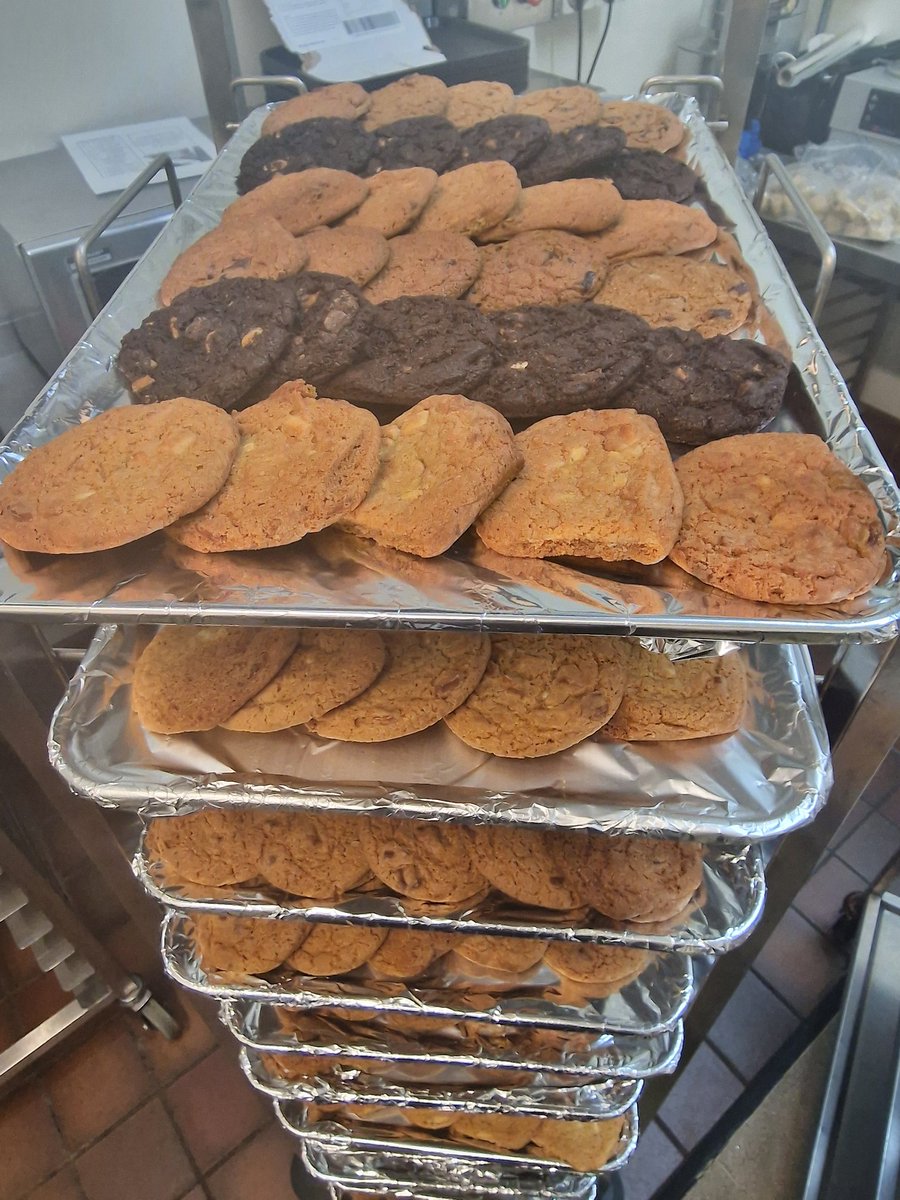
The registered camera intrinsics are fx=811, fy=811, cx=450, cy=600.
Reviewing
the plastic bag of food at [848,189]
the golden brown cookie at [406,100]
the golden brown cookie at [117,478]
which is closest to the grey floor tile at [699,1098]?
the golden brown cookie at [117,478]

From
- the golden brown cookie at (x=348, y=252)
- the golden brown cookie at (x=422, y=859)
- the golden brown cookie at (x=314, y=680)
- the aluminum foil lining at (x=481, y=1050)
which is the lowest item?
the aluminum foil lining at (x=481, y=1050)

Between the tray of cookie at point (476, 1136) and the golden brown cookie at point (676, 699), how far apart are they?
2.45 feet

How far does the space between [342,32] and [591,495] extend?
5.14 feet

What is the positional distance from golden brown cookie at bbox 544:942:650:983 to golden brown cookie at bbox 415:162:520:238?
3.24 feet

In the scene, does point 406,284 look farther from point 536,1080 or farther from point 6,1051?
point 6,1051

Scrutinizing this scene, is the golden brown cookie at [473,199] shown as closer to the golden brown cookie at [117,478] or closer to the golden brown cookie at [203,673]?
the golden brown cookie at [117,478]

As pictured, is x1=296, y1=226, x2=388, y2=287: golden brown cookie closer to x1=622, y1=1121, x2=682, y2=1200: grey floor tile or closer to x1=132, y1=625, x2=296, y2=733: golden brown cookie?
x1=132, y1=625, x2=296, y2=733: golden brown cookie

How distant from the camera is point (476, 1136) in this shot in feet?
4.21

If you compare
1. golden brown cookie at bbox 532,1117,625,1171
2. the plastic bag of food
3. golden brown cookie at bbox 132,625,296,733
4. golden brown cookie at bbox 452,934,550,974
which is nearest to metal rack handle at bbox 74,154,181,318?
golden brown cookie at bbox 132,625,296,733

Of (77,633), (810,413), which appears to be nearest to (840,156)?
(810,413)

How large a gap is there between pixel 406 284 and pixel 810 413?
1.70ft

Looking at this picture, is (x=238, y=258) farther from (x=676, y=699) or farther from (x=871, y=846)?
(x=871, y=846)

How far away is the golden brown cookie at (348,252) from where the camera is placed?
104 centimetres

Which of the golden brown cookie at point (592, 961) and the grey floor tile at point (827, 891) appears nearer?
the golden brown cookie at point (592, 961)
